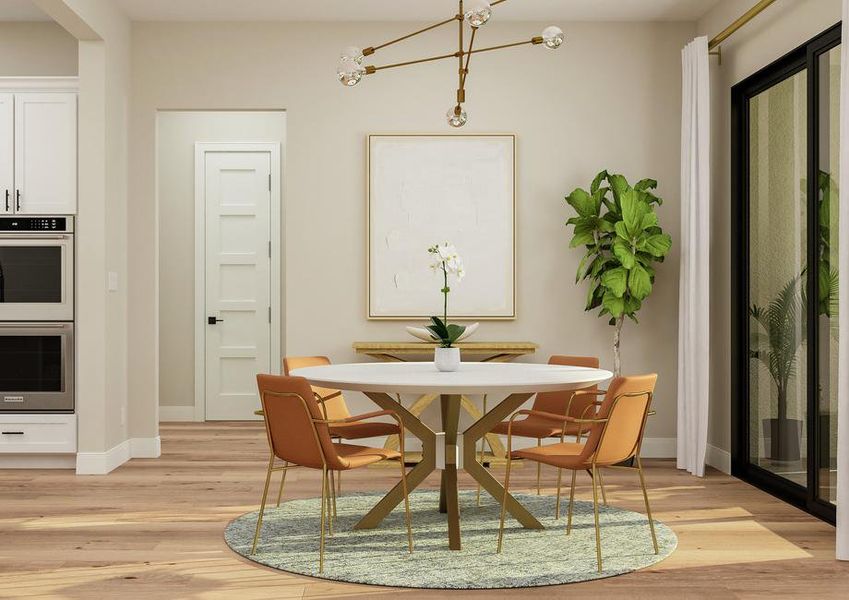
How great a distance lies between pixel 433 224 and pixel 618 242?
1.31 metres

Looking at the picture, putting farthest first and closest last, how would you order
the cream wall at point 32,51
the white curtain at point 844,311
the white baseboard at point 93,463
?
1. the cream wall at point 32,51
2. the white baseboard at point 93,463
3. the white curtain at point 844,311

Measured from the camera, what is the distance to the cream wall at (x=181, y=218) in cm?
837

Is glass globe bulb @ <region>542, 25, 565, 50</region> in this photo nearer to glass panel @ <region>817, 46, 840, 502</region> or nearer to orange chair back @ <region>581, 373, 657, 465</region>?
orange chair back @ <region>581, 373, 657, 465</region>

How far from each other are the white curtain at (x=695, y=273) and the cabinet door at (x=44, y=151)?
4000 millimetres

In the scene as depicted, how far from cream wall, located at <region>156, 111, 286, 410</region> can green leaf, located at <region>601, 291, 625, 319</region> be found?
3.85 metres

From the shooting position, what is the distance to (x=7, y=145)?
5914 mm

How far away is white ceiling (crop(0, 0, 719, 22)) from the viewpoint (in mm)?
5977

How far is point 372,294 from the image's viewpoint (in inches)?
250

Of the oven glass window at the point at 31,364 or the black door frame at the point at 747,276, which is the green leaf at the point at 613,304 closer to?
the black door frame at the point at 747,276

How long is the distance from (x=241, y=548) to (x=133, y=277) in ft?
9.86

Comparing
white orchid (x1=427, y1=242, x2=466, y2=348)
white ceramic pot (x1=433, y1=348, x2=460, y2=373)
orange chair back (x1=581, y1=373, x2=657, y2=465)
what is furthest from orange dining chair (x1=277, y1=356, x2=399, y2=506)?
orange chair back (x1=581, y1=373, x2=657, y2=465)

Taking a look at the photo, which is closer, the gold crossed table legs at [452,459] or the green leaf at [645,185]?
the gold crossed table legs at [452,459]

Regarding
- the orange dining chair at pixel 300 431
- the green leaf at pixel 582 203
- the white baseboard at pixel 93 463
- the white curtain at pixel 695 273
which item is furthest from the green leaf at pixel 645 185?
the white baseboard at pixel 93 463

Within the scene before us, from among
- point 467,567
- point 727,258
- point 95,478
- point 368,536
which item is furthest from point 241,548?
point 727,258
